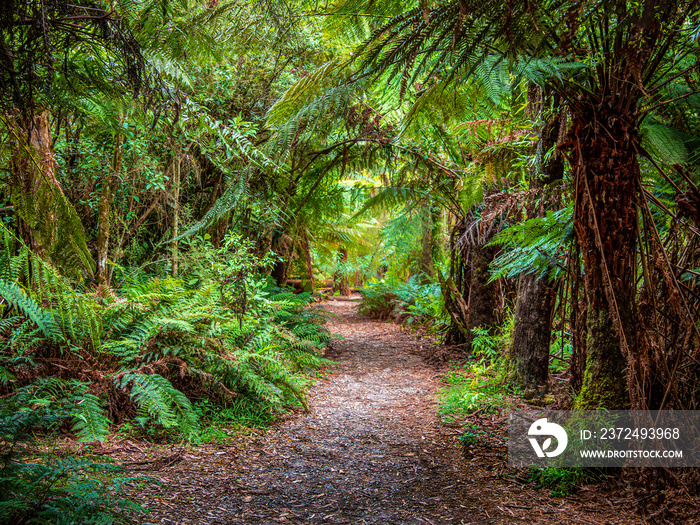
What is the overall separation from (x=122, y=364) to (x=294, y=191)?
11.0 ft

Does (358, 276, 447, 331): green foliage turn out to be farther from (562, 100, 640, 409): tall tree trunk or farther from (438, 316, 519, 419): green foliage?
(562, 100, 640, 409): tall tree trunk

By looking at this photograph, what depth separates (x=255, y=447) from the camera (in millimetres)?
2996

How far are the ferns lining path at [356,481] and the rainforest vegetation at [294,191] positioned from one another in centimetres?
29

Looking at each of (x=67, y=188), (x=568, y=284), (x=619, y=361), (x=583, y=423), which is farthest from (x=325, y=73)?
(x=67, y=188)

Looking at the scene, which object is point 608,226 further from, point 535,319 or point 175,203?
point 175,203

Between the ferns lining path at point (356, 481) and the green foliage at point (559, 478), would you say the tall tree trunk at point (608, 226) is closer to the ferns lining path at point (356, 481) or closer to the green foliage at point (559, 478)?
the green foliage at point (559, 478)

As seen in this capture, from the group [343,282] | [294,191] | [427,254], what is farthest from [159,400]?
[343,282]

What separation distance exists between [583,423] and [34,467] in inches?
108

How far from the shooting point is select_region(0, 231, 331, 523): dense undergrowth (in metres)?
2.41

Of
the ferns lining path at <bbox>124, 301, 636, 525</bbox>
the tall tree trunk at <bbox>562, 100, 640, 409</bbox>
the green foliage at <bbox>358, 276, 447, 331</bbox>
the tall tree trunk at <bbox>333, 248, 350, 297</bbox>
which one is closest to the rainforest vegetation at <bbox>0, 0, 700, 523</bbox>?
the tall tree trunk at <bbox>562, 100, 640, 409</bbox>

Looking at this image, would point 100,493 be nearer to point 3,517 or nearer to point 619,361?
point 3,517

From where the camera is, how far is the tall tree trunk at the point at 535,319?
11.7 feet

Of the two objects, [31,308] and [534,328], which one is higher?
[31,308]

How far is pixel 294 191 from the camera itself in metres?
5.78
